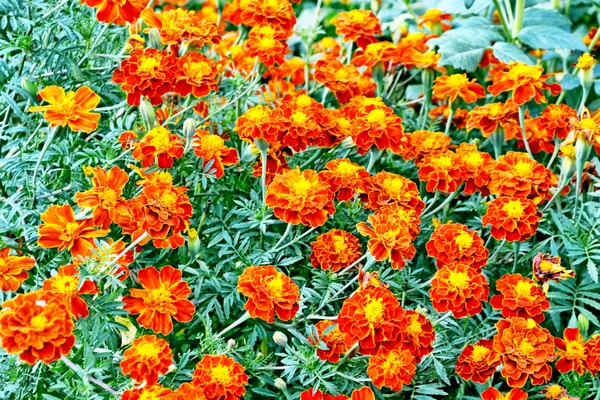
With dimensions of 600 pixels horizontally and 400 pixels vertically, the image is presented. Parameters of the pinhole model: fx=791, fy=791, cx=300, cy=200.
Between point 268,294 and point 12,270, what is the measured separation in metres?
0.44

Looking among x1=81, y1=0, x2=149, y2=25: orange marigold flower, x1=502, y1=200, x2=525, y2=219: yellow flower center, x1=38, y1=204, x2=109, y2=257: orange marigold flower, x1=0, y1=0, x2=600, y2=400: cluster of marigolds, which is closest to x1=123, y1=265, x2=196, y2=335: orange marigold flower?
x1=0, y1=0, x2=600, y2=400: cluster of marigolds

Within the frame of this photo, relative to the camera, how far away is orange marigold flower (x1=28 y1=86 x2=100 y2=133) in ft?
4.74

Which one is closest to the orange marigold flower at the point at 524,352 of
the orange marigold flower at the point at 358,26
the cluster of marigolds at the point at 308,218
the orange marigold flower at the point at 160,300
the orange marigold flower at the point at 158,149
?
the cluster of marigolds at the point at 308,218

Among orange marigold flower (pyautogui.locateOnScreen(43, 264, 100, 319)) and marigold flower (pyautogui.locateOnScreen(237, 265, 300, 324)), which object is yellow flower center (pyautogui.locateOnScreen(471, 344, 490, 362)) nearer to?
marigold flower (pyautogui.locateOnScreen(237, 265, 300, 324))

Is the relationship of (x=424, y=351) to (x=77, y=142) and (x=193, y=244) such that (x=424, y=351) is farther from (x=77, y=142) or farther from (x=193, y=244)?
(x=77, y=142)

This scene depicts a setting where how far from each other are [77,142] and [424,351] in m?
0.85

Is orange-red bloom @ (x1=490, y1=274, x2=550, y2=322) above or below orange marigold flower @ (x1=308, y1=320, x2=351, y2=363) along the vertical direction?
above

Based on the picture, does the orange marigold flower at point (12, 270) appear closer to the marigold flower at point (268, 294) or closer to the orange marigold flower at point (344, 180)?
the marigold flower at point (268, 294)

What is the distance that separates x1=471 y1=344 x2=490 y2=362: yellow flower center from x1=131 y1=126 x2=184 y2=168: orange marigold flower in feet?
2.16

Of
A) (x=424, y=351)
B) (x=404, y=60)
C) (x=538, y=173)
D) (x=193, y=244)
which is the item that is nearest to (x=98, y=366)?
(x=193, y=244)

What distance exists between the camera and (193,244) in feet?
4.77

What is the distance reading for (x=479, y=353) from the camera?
4.70ft

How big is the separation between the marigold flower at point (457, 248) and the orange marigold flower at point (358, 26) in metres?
0.73

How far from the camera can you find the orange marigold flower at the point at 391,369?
1339mm
